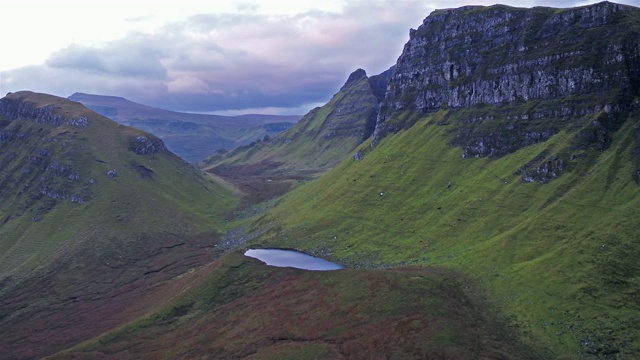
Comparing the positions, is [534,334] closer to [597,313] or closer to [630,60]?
[597,313]

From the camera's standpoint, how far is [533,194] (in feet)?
441

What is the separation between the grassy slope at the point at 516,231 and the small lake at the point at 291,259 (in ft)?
16.8

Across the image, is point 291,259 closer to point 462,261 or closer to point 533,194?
point 462,261

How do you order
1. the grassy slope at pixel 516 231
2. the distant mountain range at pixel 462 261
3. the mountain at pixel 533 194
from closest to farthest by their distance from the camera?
the grassy slope at pixel 516 231, the distant mountain range at pixel 462 261, the mountain at pixel 533 194

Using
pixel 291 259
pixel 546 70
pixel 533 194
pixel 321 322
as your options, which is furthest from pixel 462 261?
pixel 546 70

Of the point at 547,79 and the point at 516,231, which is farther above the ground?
the point at 547,79

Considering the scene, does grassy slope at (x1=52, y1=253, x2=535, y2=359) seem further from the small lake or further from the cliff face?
the cliff face

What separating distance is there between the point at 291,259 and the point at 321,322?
54.3 metres

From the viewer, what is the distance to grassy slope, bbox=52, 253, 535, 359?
87500 mm

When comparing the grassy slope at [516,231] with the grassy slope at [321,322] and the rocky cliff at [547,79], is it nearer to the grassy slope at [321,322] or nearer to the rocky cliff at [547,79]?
the rocky cliff at [547,79]

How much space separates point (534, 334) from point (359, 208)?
94.6 metres

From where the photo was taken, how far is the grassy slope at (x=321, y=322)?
8750 cm

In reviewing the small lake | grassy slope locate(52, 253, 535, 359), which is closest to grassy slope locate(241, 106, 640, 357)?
the small lake

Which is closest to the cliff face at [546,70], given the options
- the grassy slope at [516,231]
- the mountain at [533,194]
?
the mountain at [533,194]
